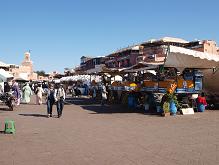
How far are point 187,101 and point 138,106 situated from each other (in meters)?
3.65

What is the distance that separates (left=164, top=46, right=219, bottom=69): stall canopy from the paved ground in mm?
4699

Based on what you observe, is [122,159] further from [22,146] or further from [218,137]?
[218,137]

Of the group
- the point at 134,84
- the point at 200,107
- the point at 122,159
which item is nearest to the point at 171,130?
the point at 122,159

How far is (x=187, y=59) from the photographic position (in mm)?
17875

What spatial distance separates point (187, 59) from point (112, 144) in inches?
387

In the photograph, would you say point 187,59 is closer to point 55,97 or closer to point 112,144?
point 55,97

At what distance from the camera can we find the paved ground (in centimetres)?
738

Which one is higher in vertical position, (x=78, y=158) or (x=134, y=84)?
Answer: (x=134, y=84)

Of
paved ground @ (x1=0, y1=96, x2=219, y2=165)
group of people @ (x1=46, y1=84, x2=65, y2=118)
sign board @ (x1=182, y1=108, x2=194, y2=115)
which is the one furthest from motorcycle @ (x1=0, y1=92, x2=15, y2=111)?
sign board @ (x1=182, y1=108, x2=194, y2=115)

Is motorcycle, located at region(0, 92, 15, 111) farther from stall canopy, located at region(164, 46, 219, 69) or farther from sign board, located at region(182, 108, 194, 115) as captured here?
sign board, located at region(182, 108, 194, 115)

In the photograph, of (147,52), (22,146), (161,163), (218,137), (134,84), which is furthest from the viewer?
(147,52)

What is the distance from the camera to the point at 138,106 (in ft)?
70.5

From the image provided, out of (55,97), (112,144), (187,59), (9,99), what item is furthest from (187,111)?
(9,99)

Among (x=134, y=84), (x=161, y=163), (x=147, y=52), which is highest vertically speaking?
(x=147, y=52)
